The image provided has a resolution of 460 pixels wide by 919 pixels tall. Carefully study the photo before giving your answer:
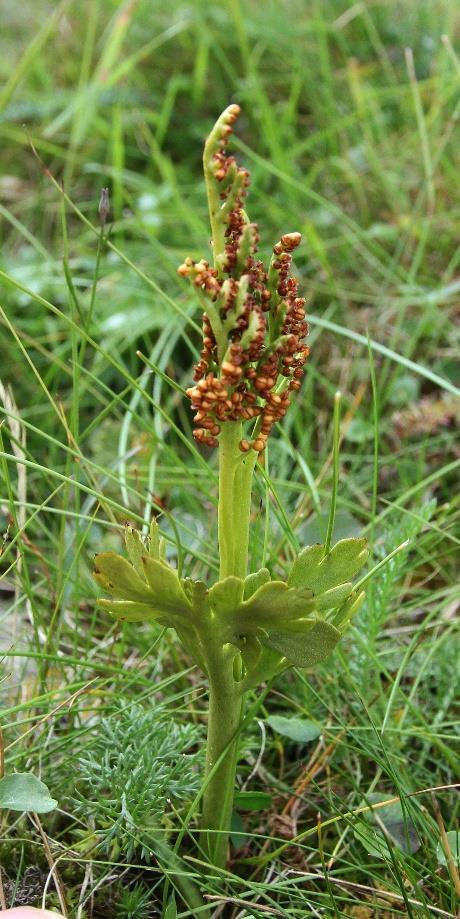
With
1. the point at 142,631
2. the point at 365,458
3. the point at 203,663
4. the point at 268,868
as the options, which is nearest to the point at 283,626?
the point at 203,663

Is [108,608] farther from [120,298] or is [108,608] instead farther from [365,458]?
[120,298]

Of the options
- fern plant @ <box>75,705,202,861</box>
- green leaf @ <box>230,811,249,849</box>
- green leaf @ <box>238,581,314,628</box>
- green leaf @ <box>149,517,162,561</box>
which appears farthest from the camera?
green leaf @ <box>230,811,249,849</box>

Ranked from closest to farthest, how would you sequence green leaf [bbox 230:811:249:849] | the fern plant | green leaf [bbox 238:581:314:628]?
green leaf [bbox 238:581:314:628] < the fern plant < green leaf [bbox 230:811:249:849]

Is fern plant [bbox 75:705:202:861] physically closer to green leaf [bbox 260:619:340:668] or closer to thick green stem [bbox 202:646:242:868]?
thick green stem [bbox 202:646:242:868]

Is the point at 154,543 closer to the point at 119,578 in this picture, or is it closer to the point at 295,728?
the point at 119,578

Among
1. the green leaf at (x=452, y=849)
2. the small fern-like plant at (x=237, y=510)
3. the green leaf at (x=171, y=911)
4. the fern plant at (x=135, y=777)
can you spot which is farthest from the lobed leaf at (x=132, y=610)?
the green leaf at (x=452, y=849)

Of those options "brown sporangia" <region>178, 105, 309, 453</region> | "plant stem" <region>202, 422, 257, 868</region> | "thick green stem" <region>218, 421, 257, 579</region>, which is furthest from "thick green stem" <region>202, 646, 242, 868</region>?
"brown sporangia" <region>178, 105, 309, 453</region>
